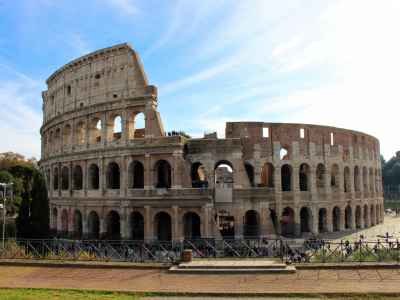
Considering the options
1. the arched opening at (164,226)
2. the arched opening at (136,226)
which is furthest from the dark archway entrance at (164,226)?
the arched opening at (136,226)

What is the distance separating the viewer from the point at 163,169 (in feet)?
100

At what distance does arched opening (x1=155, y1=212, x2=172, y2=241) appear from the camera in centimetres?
2957

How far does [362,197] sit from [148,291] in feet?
110

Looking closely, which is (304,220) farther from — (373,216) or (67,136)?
(67,136)

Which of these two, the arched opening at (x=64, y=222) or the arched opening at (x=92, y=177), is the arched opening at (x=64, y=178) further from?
the arched opening at (x=92, y=177)

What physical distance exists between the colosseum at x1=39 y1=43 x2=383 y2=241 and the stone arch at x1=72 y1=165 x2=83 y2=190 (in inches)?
2.6

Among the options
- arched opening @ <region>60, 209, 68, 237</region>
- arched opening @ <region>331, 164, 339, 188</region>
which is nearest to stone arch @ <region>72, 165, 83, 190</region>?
arched opening @ <region>60, 209, 68, 237</region>

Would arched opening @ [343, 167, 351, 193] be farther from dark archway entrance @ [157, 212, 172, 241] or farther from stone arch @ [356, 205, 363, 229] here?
dark archway entrance @ [157, 212, 172, 241]

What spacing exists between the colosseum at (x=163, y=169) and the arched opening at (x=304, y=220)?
0.10m

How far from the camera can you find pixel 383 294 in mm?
12125

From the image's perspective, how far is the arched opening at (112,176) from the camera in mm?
29975

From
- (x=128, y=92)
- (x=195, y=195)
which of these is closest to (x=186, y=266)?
(x=195, y=195)

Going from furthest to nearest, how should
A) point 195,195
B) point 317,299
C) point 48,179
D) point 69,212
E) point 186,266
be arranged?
point 48,179 < point 69,212 < point 195,195 < point 186,266 < point 317,299

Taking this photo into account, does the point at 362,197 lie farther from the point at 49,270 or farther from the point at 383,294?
the point at 49,270
